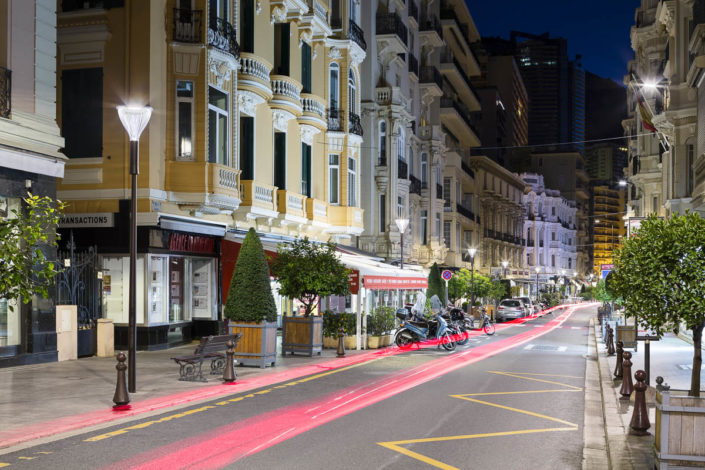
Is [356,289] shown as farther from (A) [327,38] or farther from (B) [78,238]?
(A) [327,38]

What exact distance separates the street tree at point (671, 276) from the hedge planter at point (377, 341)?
49.6 ft

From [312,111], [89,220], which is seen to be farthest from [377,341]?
[312,111]

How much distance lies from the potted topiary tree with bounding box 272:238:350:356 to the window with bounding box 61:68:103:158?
20.7 ft

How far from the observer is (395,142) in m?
43.5

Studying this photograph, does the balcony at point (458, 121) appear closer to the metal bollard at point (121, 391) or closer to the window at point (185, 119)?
the window at point (185, 119)

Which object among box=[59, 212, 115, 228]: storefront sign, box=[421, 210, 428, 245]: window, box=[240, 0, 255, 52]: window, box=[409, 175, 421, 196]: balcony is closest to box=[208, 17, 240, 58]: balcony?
box=[240, 0, 255, 52]: window

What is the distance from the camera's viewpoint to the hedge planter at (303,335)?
71.7 feet

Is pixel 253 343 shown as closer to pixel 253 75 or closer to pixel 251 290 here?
pixel 251 290

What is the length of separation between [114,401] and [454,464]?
5977 mm

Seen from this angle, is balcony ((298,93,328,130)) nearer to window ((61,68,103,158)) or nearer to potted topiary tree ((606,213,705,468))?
window ((61,68,103,158))

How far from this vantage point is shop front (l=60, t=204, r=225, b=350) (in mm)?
22766

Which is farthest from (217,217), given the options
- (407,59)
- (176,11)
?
(407,59)

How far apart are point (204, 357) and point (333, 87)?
2157 cm

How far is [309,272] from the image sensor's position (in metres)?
22.8
